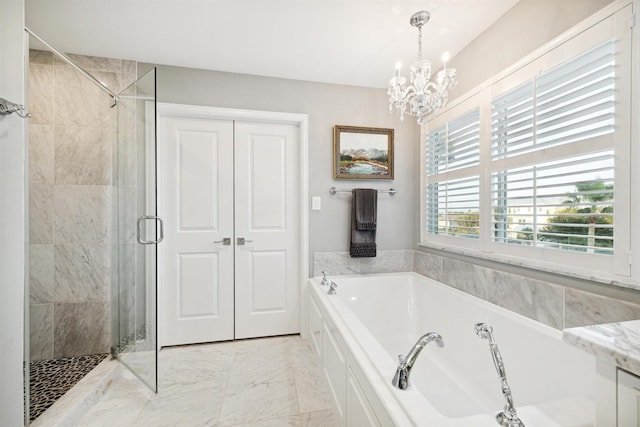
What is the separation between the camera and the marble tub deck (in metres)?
1.51

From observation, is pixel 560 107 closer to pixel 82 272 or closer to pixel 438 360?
pixel 438 360

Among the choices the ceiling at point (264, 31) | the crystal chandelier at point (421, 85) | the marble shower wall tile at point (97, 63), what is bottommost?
the crystal chandelier at point (421, 85)

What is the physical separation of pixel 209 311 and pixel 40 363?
112 cm

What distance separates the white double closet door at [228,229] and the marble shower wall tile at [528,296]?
159 cm

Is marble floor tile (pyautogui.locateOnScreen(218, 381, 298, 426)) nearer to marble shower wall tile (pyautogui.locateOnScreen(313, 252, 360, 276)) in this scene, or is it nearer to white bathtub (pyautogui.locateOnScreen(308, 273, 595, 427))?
white bathtub (pyautogui.locateOnScreen(308, 273, 595, 427))

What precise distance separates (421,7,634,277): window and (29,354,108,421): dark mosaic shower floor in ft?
9.01

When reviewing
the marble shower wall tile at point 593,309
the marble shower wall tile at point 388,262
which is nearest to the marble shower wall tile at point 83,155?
the marble shower wall tile at point 388,262

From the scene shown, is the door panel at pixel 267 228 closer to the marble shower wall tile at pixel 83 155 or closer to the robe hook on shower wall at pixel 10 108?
the marble shower wall tile at pixel 83 155

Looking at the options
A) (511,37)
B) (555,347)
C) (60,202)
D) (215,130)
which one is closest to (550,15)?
(511,37)

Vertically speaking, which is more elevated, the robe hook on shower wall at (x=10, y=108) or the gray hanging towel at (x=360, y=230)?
the robe hook on shower wall at (x=10, y=108)

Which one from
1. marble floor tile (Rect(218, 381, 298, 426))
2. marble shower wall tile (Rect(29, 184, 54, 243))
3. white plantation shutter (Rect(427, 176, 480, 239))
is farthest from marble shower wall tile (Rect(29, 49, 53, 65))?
white plantation shutter (Rect(427, 176, 480, 239))

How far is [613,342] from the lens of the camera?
609mm

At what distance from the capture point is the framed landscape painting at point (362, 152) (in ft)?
8.32

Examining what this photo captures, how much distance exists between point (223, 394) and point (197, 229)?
1.31m
